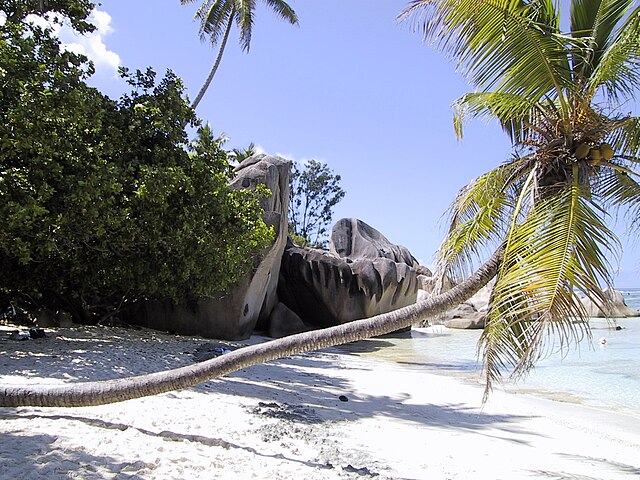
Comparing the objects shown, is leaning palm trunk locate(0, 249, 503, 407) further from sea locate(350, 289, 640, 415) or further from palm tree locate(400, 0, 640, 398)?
sea locate(350, 289, 640, 415)

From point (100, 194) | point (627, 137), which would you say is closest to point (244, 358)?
point (627, 137)

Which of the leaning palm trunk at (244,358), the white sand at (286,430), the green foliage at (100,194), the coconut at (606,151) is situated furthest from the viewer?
the green foliage at (100,194)

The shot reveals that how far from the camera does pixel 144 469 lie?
369 cm

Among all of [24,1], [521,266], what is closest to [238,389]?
[521,266]

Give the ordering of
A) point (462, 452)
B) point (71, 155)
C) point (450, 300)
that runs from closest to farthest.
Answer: point (450, 300) < point (462, 452) < point (71, 155)

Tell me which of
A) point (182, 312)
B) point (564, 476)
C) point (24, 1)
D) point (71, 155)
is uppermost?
point (24, 1)

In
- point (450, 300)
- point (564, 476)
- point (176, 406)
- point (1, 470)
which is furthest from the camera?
point (176, 406)

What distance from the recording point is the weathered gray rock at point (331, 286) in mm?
18266

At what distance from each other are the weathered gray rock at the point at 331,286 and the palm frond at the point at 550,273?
13997 mm

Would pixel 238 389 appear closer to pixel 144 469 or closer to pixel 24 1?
pixel 144 469

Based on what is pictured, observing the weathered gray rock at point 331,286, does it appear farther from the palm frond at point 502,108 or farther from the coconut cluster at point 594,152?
the coconut cluster at point 594,152

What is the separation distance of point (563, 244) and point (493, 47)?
1.94m

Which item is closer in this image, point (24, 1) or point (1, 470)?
point (1, 470)

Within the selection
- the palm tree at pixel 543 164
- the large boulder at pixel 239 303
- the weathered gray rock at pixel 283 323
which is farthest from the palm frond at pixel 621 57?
the weathered gray rock at pixel 283 323
